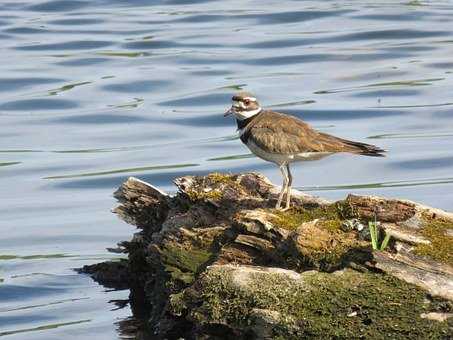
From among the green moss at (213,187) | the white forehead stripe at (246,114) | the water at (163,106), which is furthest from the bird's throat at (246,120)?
the water at (163,106)

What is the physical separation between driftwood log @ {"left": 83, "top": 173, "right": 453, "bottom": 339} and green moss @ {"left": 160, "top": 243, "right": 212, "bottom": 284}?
0.01 metres

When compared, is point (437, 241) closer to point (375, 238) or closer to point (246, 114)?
point (375, 238)

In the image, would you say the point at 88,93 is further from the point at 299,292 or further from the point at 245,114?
the point at 299,292

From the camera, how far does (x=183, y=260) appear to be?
9.61 metres

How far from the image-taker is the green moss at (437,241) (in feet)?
27.4

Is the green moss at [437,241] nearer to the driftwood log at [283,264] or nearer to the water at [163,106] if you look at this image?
the driftwood log at [283,264]

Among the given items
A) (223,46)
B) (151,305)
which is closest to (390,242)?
(151,305)

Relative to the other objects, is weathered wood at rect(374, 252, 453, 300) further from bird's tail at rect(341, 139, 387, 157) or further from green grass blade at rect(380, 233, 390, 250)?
bird's tail at rect(341, 139, 387, 157)

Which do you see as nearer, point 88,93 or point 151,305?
point 151,305

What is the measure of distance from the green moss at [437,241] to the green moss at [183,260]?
1.67 metres

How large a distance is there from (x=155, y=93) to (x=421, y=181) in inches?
320

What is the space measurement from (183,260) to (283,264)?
1.10m

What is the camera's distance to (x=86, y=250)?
522 inches

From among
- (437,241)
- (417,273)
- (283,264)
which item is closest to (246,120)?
(283,264)
